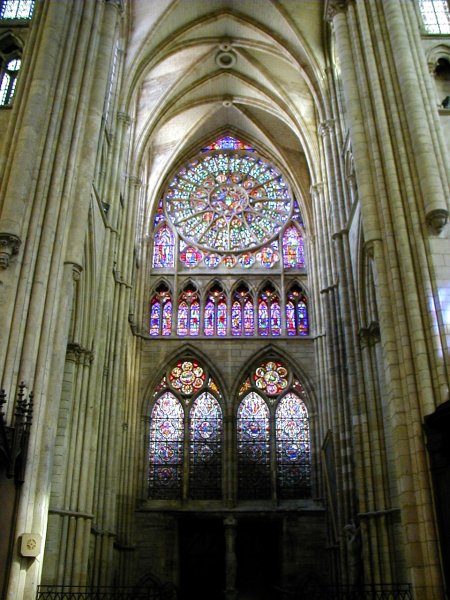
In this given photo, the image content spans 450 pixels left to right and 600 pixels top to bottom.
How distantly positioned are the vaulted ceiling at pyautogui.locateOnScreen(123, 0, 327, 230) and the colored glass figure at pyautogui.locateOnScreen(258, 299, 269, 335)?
458cm

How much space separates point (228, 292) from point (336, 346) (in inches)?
267

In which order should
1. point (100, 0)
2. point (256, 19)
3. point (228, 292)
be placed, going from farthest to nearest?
point (228, 292) → point (256, 19) → point (100, 0)

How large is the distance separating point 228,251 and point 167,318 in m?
3.62

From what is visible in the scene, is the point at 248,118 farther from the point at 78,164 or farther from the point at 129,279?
the point at 78,164

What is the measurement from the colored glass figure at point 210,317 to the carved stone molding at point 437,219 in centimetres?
1364

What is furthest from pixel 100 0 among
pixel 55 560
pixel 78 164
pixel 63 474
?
pixel 55 560

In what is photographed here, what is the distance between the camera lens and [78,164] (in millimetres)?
12922

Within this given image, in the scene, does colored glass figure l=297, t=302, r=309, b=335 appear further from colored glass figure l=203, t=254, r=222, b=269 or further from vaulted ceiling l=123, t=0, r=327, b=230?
vaulted ceiling l=123, t=0, r=327, b=230

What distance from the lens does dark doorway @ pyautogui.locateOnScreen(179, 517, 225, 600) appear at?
21203 millimetres

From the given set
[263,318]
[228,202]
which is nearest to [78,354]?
[263,318]

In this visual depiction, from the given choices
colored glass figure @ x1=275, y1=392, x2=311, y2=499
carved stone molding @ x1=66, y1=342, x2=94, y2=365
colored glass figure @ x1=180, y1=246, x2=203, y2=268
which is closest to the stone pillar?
colored glass figure @ x1=275, y1=392, x2=311, y2=499

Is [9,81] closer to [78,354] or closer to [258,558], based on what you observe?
[78,354]

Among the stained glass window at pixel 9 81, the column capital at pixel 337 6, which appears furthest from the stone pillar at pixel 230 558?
the column capital at pixel 337 6

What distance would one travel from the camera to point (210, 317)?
24750 millimetres
